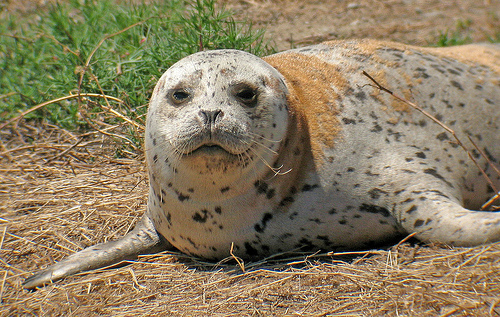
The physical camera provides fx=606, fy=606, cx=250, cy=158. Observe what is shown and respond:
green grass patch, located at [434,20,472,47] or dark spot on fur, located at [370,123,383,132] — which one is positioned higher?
dark spot on fur, located at [370,123,383,132]

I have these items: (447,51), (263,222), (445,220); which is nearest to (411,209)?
(445,220)

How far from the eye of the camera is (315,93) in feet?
11.5

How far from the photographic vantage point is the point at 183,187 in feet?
10.5

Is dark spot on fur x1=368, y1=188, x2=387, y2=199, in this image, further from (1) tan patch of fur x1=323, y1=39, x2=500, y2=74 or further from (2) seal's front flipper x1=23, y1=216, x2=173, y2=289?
(2) seal's front flipper x1=23, y1=216, x2=173, y2=289

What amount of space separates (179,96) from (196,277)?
96cm

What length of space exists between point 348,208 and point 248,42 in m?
2.31

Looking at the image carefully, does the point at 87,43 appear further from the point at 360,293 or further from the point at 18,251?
the point at 360,293

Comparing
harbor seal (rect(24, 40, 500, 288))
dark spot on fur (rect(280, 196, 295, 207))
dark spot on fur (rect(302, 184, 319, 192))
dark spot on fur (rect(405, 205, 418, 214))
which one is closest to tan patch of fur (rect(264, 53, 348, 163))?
harbor seal (rect(24, 40, 500, 288))

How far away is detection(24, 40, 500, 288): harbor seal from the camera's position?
3061 mm

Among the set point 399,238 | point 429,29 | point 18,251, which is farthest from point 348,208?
point 429,29

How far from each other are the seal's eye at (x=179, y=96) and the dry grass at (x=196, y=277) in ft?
3.03

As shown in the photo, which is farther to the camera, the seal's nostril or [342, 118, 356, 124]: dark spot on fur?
[342, 118, 356, 124]: dark spot on fur

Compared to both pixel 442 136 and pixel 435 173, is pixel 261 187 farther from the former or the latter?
pixel 442 136

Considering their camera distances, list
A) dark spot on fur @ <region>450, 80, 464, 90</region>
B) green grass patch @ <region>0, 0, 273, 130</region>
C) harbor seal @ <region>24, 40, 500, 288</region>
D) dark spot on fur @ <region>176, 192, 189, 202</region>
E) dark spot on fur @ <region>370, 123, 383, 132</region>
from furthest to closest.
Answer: green grass patch @ <region>0, 0, 273, 130</region>
dark spot on fur @ <region>450, 80, 464, 90</region>
dark spot on fur @ <region>370, 123, 383, 132</region>
dark spot on fur @ <region>176, 192, 189, 202</region>
harbor seal @ <region>24, 40, 500, 288</region>
